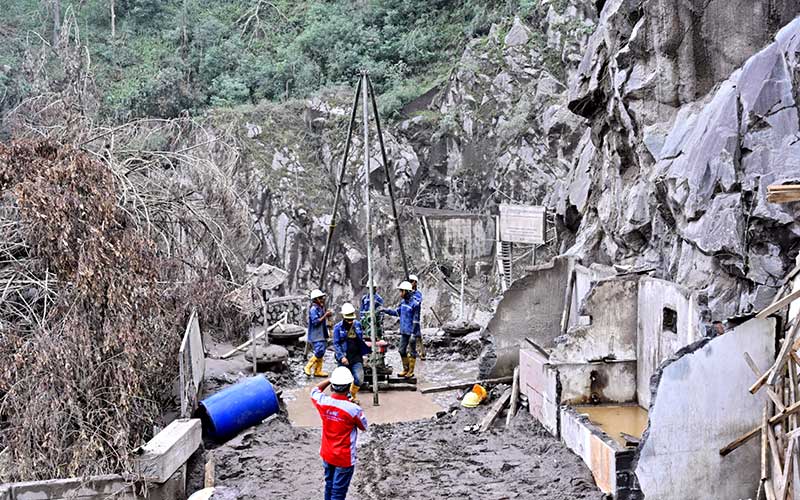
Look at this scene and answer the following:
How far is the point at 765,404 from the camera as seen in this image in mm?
7086

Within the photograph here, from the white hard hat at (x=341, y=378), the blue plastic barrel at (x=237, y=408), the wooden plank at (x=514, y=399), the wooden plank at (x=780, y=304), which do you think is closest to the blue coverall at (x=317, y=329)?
the blue plastic barrel at (x=237, y=408)

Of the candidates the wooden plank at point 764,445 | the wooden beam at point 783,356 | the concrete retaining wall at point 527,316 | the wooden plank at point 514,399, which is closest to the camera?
the wooden beam at point 783,356

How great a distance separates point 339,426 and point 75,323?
140 inches

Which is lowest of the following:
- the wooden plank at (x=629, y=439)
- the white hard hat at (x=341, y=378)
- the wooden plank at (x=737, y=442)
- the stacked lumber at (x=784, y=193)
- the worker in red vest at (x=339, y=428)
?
the wooden plank at (x=629, y=439)

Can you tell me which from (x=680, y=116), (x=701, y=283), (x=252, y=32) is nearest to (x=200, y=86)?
(x=252, y=32)

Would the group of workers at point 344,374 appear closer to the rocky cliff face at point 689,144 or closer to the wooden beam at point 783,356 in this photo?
the rocky cliff face at point 689,144

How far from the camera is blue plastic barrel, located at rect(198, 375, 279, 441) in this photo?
9484mm

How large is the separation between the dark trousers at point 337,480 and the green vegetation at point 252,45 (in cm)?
2591

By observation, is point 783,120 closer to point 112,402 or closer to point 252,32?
point 112,402

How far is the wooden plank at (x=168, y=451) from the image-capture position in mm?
7625

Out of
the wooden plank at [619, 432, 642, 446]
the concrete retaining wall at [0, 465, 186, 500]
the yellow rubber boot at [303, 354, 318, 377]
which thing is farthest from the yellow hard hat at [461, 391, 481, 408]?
the concrete retaining wall at [0, 465, 186, 500]

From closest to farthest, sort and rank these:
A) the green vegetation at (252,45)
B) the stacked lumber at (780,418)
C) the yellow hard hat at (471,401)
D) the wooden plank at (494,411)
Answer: the stacked lumber at (780,418) → the wooden plank at (494,411) → the yellow hard hat at (471,401) → the green vegetation at (252,45)

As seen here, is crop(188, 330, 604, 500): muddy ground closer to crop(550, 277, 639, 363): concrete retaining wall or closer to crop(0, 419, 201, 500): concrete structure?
crop(0, 419, 201, 500): concrete structure

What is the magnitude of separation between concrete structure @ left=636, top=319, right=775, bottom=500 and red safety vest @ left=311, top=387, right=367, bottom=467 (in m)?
2.72
